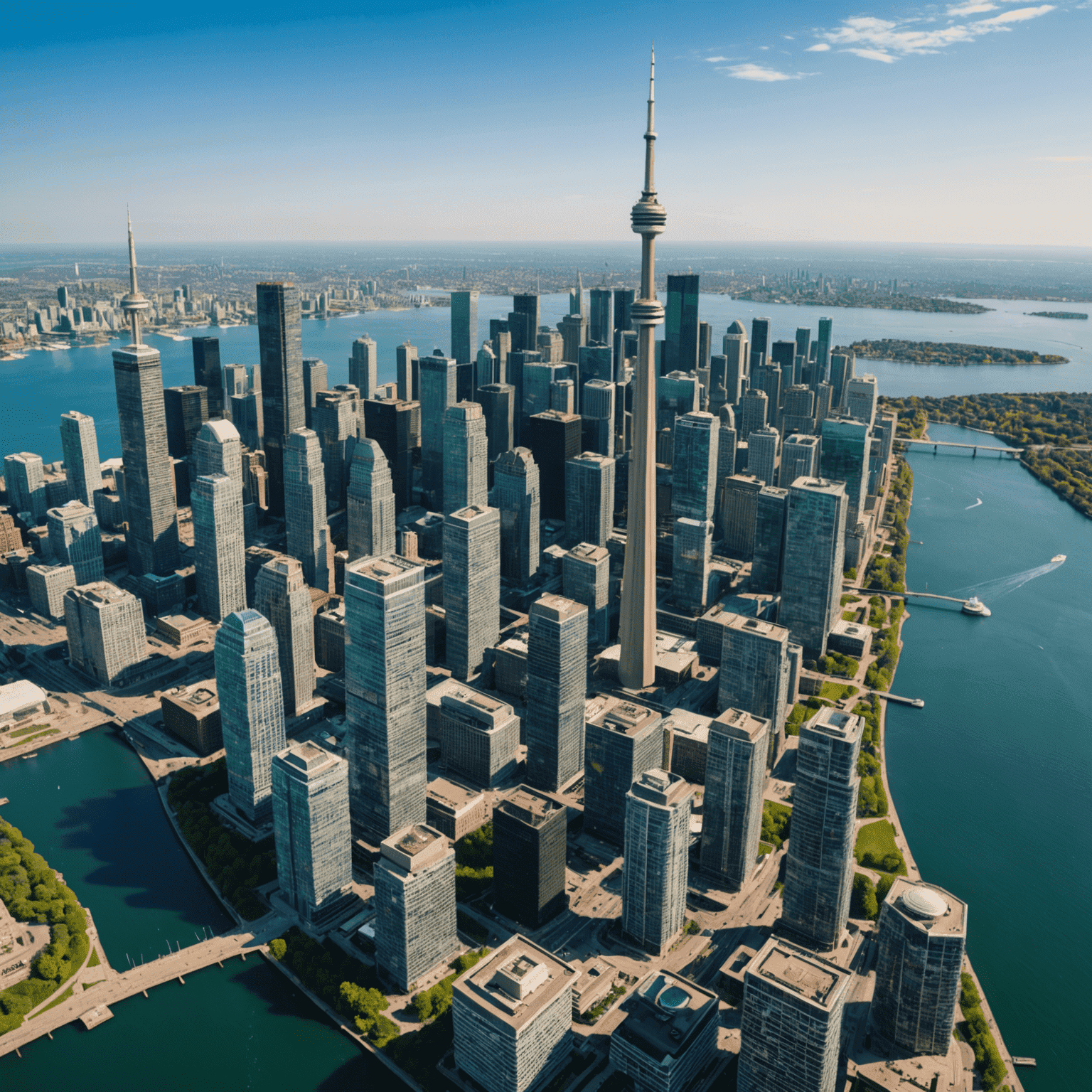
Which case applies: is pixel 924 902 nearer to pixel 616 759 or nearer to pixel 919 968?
pixel 919 968

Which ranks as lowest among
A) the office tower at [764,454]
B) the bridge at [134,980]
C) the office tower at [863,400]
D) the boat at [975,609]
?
the bridge at [134,980]

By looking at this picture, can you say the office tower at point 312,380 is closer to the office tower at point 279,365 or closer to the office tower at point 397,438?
the office tower at point 279,365

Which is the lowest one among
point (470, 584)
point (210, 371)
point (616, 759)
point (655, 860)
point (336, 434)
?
point (655, 860)

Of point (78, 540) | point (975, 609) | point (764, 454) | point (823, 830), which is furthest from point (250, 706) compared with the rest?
point (764, 454)

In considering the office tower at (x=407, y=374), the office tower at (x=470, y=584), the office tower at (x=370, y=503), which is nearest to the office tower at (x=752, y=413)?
the office tower at (x=407, y=374)

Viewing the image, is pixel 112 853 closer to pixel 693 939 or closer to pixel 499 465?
pixel 693 939

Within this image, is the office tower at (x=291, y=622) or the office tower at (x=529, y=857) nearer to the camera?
the office tower at (x=529, y=857)

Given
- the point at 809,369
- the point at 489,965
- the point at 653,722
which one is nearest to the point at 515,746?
the point at 653,722
